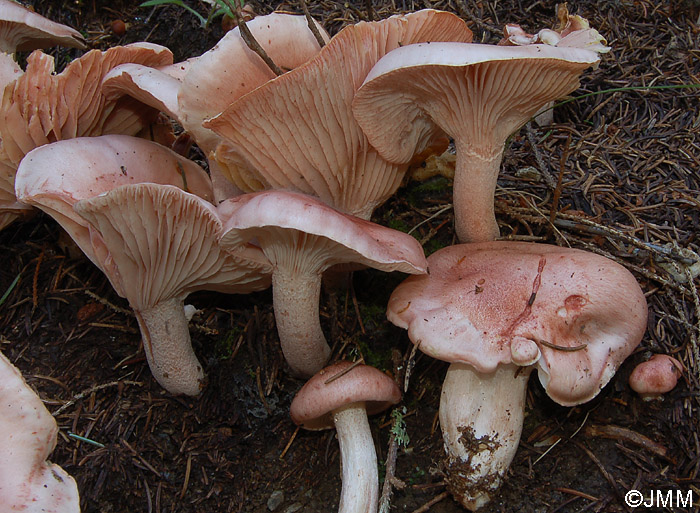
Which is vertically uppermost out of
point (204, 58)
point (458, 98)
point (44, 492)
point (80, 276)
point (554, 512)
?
point (204, 58)

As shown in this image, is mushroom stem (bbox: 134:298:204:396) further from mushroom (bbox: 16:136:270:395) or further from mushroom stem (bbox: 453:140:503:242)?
mushroom stem (bbox: 453:140:503:242)

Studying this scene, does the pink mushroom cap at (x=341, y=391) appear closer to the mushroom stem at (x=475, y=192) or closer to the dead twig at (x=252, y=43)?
the mushroom stem at (x=475, y=192)

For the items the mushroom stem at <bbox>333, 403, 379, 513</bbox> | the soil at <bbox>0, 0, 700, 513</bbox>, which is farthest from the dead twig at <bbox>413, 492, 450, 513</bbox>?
the mushroom stem at <bbox>333, 403, 379, 513</bbox>

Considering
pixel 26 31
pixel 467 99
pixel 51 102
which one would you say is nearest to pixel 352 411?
pixel 467 99

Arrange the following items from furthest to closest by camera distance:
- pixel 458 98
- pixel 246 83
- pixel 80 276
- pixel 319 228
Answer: pixel 80 276, pixel 246 83, pixel 458 98, pixel 319 228

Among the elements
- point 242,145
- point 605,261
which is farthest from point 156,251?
point 605,261

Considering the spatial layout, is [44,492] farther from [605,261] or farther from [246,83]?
[605,261]
